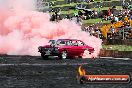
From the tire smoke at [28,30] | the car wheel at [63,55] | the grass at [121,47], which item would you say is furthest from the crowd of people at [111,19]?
the car wheel at [63,55]

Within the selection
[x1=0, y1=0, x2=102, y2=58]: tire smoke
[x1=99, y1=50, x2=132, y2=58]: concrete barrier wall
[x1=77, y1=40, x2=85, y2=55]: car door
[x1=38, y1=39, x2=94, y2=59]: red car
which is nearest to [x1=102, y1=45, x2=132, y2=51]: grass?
[x1=99, y1=50, x2=132, y2=58]: concrete barrier wall

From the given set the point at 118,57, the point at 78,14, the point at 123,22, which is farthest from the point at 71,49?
the point at 78,14

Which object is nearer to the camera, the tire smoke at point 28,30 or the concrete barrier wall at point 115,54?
the concrete barrier wall at point 115,54

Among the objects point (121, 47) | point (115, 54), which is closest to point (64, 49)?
point (115, 54)

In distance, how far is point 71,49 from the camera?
47531 mm

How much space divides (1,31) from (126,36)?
13421mm

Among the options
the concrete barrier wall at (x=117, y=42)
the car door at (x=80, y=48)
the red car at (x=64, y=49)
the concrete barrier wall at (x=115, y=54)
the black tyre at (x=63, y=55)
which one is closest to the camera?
the red car at (x=64, y=49)

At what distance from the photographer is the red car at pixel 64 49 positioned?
46.5m

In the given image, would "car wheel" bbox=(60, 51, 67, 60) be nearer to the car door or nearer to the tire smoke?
the car door

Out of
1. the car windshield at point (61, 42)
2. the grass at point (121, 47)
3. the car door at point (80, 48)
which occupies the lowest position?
A: the grass at point (121, 47)

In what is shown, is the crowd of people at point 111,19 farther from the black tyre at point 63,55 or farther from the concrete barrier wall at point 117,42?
the black tyre at point 63,55

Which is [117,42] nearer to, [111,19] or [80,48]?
[80,48]

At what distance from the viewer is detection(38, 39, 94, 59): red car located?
46500 millimetres

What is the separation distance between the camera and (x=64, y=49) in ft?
155
